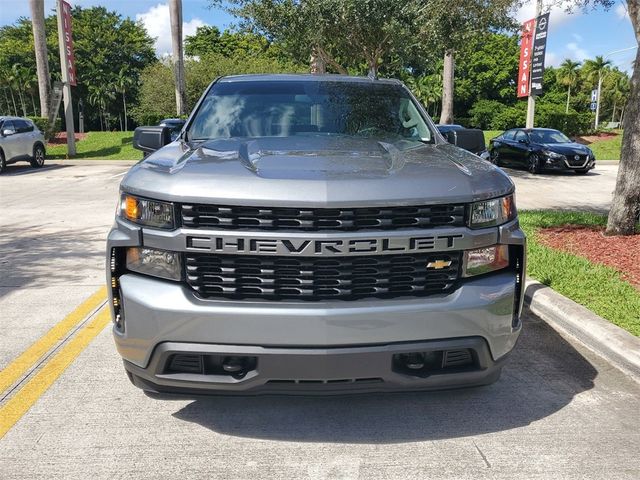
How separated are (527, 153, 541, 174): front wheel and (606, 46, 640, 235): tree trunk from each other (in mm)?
10587

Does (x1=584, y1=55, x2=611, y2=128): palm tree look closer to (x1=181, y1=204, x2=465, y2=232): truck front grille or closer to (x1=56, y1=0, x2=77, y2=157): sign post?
(x1=56, y1=0, x2=77, y2=157): sign post

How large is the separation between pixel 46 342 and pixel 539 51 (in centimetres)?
2100

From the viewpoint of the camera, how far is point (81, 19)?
177 feet

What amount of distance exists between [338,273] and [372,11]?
12661 millimetres

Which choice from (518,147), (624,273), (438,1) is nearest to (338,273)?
(624,273)

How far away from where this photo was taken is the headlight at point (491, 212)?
2.89 m

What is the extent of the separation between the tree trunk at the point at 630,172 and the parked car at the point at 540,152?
34.0 ft

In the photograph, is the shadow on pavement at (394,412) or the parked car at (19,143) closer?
the shadow on pavement at (394,412)

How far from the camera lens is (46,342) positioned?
4414 mm

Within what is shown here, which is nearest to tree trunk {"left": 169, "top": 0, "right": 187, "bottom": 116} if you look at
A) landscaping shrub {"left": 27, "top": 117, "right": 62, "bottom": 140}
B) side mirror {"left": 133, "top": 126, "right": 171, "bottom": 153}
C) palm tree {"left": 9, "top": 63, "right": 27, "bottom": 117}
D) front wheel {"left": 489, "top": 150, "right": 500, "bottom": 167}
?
landscaping shrub {"left": 27, "top": 117, "right": 62, "bottom": 140}

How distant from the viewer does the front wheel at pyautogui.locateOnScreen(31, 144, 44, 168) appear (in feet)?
66.6

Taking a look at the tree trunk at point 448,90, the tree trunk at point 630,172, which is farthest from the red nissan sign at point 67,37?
the tree trunk at point 630,172

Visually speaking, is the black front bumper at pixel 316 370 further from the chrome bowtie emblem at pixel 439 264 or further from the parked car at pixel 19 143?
the parked car at pixel 19 143

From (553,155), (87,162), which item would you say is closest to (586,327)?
(553,155)
